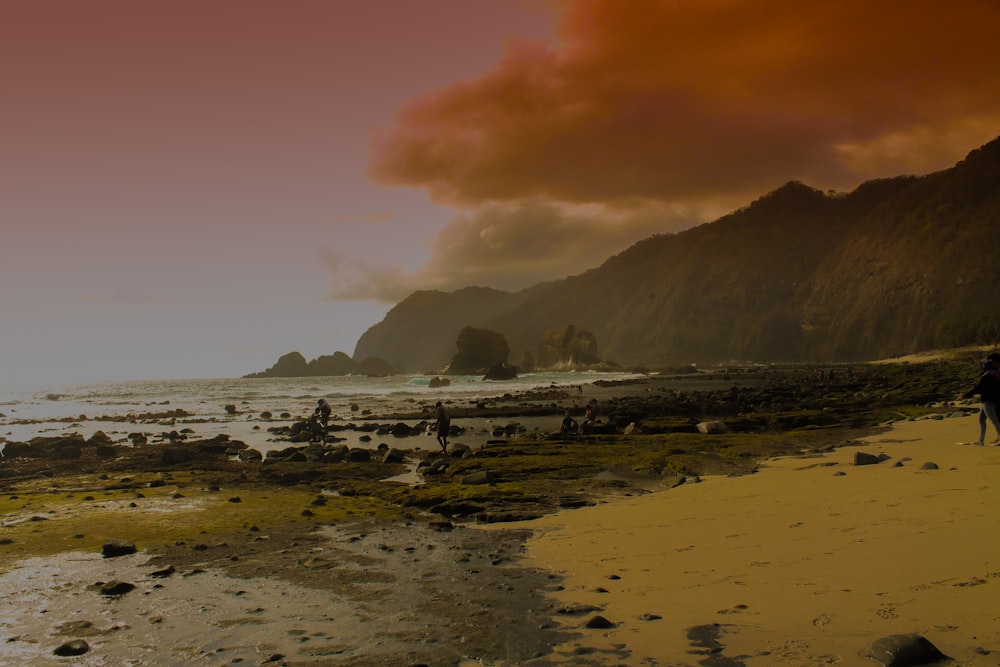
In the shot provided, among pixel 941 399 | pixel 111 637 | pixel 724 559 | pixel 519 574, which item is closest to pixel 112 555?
pixel 111 637

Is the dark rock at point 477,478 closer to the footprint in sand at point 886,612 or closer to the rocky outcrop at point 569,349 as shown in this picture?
the footprint in sand at point 886,612

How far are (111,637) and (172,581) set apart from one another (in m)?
2.16

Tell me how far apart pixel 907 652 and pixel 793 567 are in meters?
2.41

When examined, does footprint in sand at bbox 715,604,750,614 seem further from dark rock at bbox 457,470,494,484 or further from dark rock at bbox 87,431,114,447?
dark rock at bbox 87,431,114,447

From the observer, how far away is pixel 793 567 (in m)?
6.59

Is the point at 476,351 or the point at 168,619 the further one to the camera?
the point at 476,351

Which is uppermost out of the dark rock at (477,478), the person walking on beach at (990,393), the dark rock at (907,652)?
the person walking on beach at (990,393)

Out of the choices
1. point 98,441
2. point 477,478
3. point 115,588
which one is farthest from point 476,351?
point 115,588

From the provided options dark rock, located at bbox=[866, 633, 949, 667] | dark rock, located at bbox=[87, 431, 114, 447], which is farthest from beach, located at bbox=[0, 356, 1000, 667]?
dark rock, located at bbox=[87, 431, 114, 447]

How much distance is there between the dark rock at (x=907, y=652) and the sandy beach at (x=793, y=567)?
5.0 inches

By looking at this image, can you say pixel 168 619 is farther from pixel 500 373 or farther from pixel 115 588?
pixel 500 373

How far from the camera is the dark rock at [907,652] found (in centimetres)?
421

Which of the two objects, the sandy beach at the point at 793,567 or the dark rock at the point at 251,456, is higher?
the sandy beach at the point at 793,567

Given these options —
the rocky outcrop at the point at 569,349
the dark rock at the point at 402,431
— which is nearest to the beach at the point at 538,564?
the dark rock at the point at 402,431
